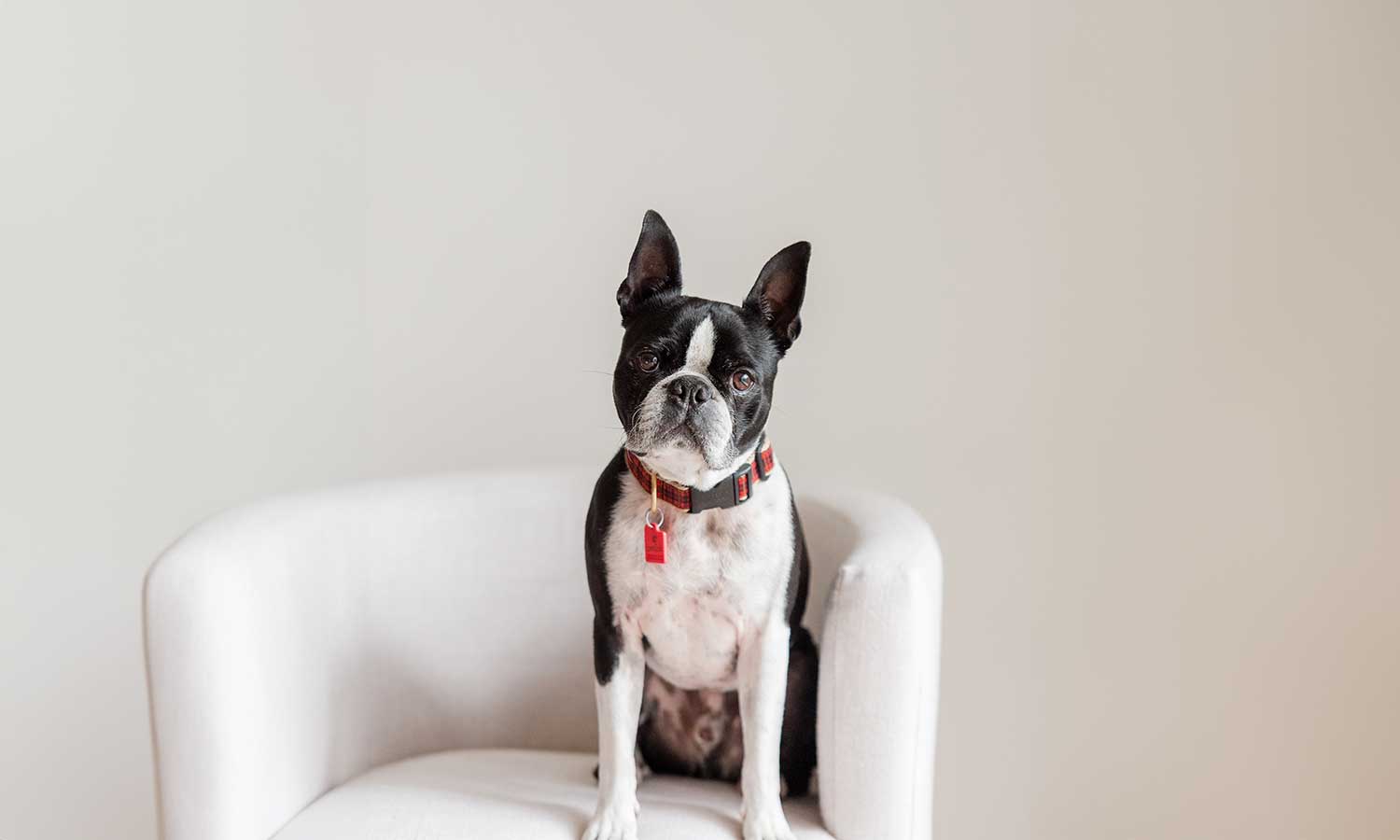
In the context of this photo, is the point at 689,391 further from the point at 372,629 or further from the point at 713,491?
the point at 372,629

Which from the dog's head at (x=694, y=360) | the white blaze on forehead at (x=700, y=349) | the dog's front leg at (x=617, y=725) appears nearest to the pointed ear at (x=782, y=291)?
the dog's head at (x=694, y=360)

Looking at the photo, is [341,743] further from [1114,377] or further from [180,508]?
[1114,377]

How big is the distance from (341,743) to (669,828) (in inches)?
24.3

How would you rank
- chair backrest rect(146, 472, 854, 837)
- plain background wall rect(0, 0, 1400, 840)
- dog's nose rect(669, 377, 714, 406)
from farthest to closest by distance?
plain background wall rect(0, 0, 1400, 840) < chair backrest rect(146, 472, 854, 837) < dog's nose rect(669, 377, 714, 406)

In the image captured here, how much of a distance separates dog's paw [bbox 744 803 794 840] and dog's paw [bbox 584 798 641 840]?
0.52ft

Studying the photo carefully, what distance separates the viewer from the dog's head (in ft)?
4.84

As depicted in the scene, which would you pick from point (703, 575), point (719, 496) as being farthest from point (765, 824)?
point (719, 496)

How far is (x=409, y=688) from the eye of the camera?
2.06 meters

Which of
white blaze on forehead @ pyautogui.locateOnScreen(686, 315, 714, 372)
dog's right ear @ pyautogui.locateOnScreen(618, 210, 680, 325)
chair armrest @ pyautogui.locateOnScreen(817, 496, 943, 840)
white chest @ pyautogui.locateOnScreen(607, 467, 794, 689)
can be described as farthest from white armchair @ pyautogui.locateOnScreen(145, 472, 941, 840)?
dog's right ear @ pyautogui.locateOnScreen(618, 210, 680, 325)

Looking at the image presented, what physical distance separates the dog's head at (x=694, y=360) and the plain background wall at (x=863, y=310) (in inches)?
28.9

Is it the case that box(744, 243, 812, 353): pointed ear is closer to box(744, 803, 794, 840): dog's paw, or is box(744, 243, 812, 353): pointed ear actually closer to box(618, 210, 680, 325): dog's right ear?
box(618, 210, 680, 325): dog's right ear

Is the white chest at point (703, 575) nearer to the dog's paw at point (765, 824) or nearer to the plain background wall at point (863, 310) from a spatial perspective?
the dog's paw at point (765, 824)

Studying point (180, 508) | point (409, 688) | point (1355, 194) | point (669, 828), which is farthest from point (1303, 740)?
point (180, 508)

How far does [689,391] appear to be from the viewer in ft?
4.82
